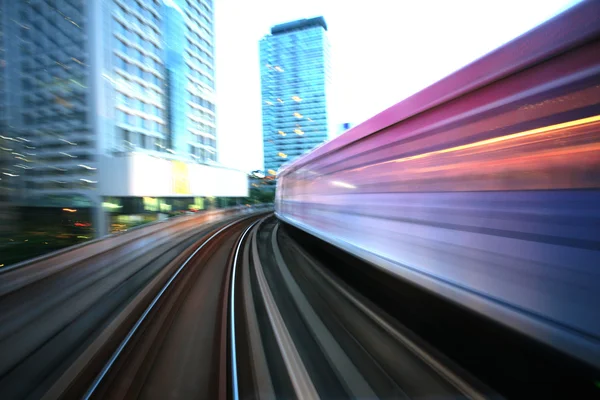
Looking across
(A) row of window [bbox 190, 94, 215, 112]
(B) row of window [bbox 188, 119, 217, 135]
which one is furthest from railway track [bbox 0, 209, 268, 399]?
(A) row of window [bbox 190, 94, 215, 112]

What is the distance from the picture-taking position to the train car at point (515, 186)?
1.89 meters

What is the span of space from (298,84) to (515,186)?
49.1 meters

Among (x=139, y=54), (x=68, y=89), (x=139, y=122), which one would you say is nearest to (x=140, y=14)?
(x=139, y=54)

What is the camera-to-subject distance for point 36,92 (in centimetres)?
1602

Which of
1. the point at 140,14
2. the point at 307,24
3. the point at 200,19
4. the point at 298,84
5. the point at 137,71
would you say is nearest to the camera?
the point at 140,14

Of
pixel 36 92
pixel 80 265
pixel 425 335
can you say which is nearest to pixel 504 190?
pixel 425 335

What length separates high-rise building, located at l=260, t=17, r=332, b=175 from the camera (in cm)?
4816

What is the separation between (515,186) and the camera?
95.0 inches

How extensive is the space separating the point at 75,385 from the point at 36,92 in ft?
60.8

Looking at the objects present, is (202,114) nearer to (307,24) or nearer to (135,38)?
(135,38)

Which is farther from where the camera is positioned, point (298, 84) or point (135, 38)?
point (298, 84)

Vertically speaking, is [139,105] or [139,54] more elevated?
[139,54]

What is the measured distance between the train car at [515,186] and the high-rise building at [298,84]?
136 ft

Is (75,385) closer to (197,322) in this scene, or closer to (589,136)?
(197,322)
